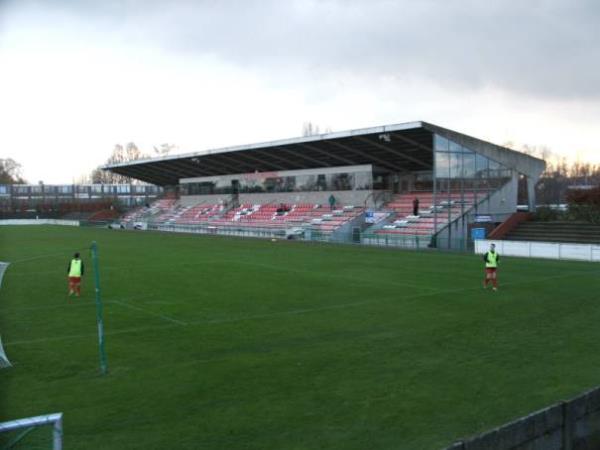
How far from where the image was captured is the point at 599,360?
11.8m

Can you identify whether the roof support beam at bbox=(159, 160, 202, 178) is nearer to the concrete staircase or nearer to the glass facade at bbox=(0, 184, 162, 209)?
the glass facade at bbox=(0, 184, 162, 209)

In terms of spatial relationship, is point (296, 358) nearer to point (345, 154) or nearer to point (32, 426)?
point (32, 426)

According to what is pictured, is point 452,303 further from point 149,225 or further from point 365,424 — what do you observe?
point 149,225

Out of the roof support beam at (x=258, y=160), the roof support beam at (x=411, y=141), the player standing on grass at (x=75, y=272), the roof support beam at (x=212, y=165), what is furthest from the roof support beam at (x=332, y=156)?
the player standing on grass at (x=75, y=272)

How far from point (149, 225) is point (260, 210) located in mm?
17519

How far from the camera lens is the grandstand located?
4175 cm

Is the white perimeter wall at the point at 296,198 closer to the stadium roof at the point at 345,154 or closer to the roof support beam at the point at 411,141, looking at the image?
the stadium roof at the point at 345,154

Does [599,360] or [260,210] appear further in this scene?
[260,210]

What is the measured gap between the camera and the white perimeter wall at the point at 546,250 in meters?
31.5

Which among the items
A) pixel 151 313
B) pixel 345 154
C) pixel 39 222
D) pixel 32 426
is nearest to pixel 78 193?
pixel 39 222

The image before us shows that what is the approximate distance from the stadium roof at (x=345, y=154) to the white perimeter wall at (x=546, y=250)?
905 centimetres

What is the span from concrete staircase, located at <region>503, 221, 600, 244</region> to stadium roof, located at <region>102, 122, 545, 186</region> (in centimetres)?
603

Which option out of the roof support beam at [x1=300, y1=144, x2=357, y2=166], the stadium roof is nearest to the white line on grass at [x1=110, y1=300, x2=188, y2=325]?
the stadium roof

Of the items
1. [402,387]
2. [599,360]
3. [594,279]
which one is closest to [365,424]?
[402,387]
